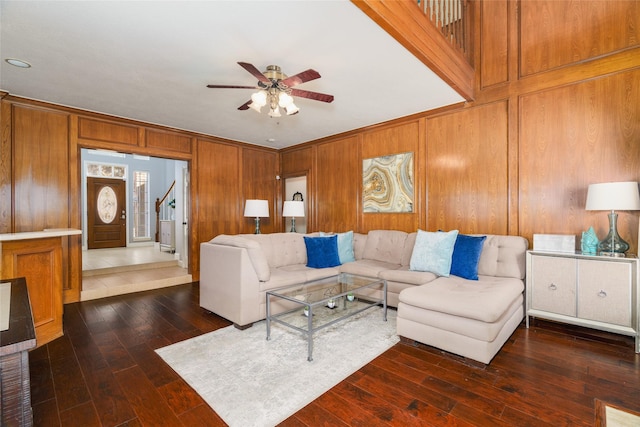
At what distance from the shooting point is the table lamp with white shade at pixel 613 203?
2471 mm

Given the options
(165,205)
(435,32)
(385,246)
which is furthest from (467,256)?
(165,205)

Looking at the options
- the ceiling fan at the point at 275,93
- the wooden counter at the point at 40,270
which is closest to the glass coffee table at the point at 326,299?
the ceiling fan at the point at 275,93

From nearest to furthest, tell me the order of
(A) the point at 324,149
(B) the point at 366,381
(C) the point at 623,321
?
(B) the point at 366,381, (C) the point at 623,321, (A) the point at 324,149

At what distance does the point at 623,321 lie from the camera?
2463 mm

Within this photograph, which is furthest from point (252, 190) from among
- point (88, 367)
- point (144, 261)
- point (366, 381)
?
point (366, 381)

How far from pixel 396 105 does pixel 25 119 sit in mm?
4621

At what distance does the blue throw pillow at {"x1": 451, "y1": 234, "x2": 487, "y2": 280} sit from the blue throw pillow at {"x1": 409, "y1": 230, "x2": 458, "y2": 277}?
6 cm

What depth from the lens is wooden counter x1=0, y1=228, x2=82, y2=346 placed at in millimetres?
2436

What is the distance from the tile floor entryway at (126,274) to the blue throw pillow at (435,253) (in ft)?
12.4

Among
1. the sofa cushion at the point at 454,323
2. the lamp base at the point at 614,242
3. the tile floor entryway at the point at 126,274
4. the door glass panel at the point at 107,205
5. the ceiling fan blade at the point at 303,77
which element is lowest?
the tile floor entryway at the point at 126,274

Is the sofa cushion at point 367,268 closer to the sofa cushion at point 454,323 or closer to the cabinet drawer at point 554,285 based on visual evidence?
the sofa cushion at point 454,323

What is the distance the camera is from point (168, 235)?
281 inches

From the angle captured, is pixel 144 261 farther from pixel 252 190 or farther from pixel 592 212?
pixel 592 212

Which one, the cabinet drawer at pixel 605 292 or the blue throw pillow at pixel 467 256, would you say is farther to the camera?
the blue throw pillow at pixel 467 256
